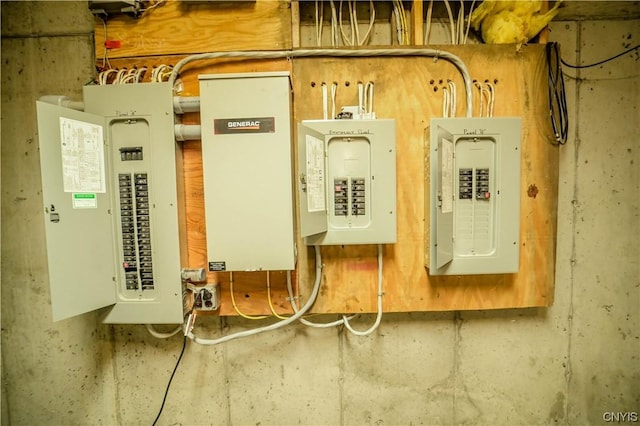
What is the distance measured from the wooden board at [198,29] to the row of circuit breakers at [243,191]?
24cm

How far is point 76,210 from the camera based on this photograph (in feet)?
2.80

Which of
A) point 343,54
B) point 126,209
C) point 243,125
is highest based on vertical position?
point 343,54

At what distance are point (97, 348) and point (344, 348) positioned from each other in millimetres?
1121

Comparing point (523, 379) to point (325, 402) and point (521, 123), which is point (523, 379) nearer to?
point (325, 402)

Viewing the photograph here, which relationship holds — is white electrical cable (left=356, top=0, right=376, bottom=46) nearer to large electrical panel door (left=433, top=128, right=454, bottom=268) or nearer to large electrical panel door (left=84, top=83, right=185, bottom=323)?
large electrical panel door (left=433, top=128, right=454, bottom=268)

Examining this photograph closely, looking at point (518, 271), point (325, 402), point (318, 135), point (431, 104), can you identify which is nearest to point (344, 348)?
point (325, 402)

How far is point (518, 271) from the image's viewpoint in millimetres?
1075

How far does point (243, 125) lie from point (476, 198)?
902mm

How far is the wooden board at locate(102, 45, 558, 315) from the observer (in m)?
1.05

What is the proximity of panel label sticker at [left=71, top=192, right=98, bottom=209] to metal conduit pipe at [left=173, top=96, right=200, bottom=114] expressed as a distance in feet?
1.35

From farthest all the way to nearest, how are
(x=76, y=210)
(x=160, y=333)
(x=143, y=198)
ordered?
(x=160, y=333), (x=143, y=198), (x=76, y=210)

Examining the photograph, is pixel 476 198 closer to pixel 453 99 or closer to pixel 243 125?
pixel 453 99

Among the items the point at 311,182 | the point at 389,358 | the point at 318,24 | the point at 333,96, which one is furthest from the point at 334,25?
the point at 389,358

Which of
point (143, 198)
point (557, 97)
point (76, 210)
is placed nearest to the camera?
point (76, 210)
